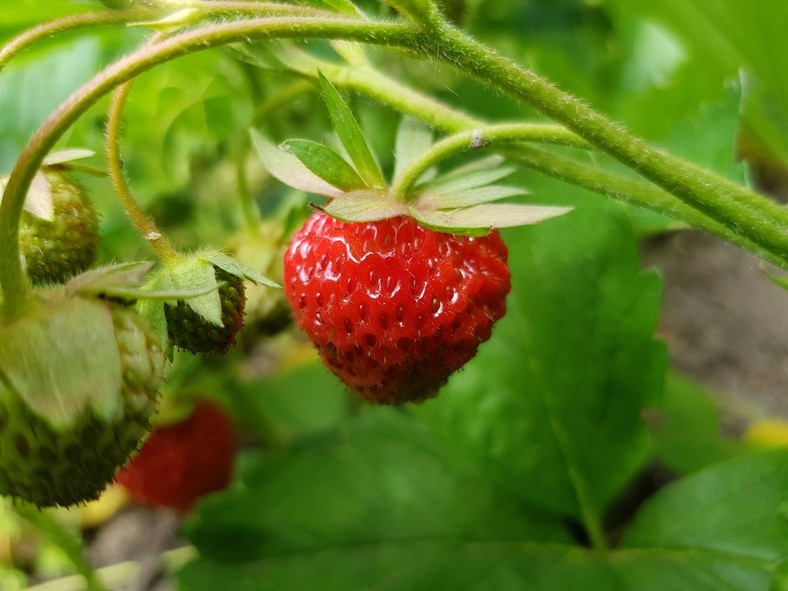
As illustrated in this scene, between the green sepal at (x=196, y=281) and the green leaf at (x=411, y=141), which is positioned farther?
the green leaf at (x=411, y=141)

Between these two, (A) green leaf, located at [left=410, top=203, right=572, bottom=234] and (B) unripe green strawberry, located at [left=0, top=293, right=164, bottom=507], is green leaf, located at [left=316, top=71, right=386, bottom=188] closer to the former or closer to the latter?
(A) green leaf, located at [left=410, top=203, right=572, bottom=234]

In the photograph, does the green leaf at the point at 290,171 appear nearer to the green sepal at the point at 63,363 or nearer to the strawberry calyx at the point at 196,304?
the strawberry calyx at the point at 196,304

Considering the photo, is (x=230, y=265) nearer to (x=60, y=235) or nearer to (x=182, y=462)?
(x=60, y=235)

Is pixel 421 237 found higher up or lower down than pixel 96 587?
higher up

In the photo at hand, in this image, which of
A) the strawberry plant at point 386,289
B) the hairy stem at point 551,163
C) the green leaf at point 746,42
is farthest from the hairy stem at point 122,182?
the green leaf at point 746,42

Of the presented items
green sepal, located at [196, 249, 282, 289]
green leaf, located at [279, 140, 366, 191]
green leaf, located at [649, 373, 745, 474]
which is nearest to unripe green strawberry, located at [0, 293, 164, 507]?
green sepal, located at [196, 249, 282, 289]

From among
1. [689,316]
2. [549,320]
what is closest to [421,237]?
[549,320]

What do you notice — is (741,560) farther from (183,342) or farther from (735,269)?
(735,269)

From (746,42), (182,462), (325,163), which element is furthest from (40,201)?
(746,42)

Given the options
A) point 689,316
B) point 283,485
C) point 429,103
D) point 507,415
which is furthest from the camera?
point 689,316
